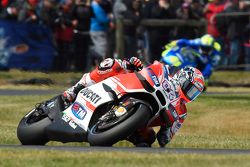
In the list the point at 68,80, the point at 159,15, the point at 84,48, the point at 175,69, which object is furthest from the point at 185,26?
the point at 175,69

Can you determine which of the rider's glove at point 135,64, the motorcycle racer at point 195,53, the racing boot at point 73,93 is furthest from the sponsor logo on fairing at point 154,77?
the motorcycle racer at point 195,53

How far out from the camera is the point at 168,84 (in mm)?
11453

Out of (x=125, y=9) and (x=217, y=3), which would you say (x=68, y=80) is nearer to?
(x=125, y=9)

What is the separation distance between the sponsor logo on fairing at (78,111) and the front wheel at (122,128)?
0.32 meters

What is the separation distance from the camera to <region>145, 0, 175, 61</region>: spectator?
24438 mm

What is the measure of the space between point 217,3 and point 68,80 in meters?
7.22

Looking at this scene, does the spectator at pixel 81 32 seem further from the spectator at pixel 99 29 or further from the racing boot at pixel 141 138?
the racing boot at pixel 141 138

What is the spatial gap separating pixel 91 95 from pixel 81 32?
13.6 metres

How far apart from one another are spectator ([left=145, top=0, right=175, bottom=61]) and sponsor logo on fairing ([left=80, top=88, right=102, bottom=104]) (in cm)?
1283

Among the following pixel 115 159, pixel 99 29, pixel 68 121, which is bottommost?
pixel 99 29

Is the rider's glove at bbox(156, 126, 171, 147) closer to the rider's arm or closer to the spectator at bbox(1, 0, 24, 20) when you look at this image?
the rider's arm

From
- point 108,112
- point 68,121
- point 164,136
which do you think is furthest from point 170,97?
point 68,121

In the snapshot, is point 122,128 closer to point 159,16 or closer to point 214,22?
point 159,16

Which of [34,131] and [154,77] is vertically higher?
[154,77]
